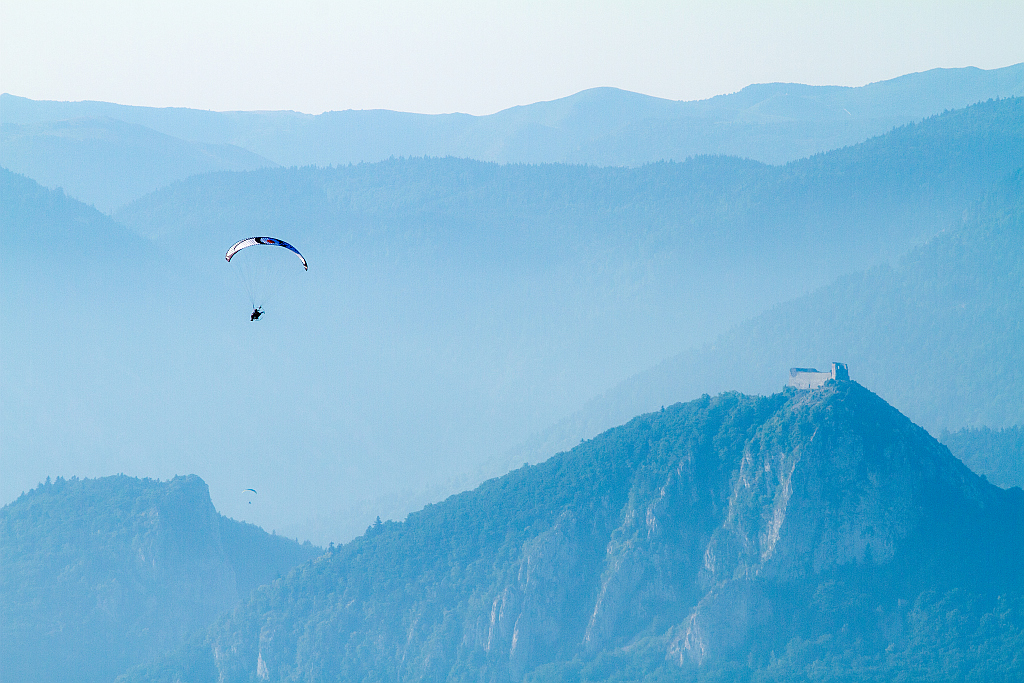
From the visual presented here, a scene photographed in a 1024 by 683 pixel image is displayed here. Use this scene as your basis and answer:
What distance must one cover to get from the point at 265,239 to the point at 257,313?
458 inches

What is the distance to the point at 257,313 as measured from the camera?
5650 inches

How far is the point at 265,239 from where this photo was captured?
133625 millimetres

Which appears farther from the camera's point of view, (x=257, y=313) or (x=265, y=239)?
(x=257, y=313)
